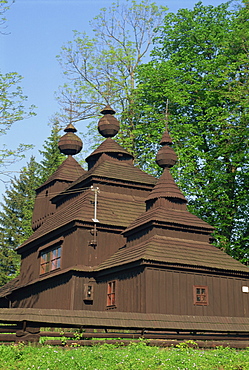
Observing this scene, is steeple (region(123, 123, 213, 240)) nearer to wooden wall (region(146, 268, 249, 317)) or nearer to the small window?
wooden wall (region(146, 268, 249, 317))

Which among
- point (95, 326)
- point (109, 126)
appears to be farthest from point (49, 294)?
point (95, 326)

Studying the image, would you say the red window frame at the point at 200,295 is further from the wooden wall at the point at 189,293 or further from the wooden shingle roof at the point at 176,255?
the wooden shingle roof at the point at 176,255

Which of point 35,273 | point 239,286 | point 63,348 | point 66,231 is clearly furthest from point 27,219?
point 63,348

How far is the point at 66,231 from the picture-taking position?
2789cm

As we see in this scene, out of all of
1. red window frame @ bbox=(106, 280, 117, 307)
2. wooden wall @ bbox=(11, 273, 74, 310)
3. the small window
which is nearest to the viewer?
red window frame @ bbox=(106, 280, 117, 307)

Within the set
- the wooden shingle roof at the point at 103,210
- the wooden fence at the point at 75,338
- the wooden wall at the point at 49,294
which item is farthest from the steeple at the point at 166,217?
the wooden fence at the point at 75,338

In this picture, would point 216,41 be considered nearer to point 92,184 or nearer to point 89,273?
point 92,184

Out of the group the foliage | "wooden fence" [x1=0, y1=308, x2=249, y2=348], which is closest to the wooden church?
"wooden fence" [x1=0, y1=308, x2=249, y2=348]

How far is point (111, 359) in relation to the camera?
1259cm

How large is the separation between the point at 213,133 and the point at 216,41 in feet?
23.8

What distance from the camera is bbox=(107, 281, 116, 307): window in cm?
2497

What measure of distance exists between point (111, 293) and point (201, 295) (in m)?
4.20

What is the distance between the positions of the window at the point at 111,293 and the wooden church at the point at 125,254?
5 cm

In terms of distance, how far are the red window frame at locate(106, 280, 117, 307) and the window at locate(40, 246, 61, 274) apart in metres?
3.75
